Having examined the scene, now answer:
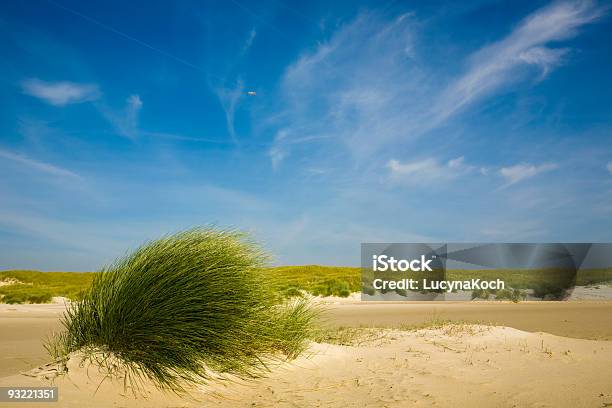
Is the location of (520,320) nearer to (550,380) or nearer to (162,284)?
(550,380)

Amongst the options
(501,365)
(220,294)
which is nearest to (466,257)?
(501,365)

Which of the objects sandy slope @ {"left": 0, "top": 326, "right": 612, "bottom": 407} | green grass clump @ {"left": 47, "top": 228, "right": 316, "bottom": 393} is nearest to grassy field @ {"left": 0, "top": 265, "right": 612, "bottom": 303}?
green grass clump @ {"left": 47, "top": 228, "right": 316, "bottom": 393}

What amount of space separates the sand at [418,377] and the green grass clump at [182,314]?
1.00 feet

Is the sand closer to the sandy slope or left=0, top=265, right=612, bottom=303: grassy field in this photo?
the sandy slope

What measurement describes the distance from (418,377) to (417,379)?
0.41ft

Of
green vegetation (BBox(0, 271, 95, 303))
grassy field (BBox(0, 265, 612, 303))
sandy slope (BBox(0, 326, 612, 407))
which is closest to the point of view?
sandy slope (BBox(0, 326, 612, 407))

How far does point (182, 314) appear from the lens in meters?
6.09

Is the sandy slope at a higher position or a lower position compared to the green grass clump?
lower

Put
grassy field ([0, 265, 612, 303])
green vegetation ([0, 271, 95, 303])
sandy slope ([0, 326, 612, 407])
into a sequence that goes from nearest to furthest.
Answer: sandy slope ([0, 326, 612, 407]) < grassy field ([0, 265, 612, 303]) < green vegetation ([0, 271, 95, 303])

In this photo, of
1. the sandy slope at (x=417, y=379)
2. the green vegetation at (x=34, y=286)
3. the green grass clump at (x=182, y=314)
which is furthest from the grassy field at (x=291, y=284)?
the sandy slope at (x=417, y=379)

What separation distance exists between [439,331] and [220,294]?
6.76 meters

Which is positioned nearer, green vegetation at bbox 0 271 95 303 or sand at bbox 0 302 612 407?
sand at bbox 0 302 612 407

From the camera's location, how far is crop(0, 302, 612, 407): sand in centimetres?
564

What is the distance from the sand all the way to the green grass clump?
30 centimetres
